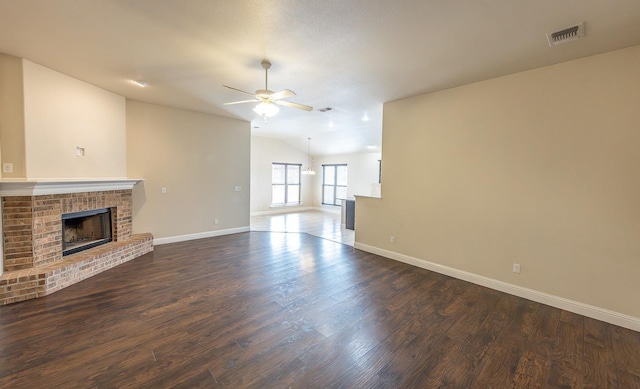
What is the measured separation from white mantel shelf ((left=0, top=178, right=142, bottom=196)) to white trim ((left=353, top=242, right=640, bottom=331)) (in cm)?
508

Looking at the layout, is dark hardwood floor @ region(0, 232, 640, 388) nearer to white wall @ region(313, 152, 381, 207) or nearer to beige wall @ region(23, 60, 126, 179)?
beige wall @ region(23, 60, 126, 179)

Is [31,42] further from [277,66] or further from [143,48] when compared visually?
[277,66]

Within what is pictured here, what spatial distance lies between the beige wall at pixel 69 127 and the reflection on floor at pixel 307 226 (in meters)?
3.72

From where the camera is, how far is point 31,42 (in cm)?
278

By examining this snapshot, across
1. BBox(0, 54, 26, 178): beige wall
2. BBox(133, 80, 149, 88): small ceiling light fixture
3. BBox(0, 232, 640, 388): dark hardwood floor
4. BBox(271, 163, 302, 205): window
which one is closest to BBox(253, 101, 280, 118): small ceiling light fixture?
BBox(133, 80, 149, 88): small ceiling light fixture

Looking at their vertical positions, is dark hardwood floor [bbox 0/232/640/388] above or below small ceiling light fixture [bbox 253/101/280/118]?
below

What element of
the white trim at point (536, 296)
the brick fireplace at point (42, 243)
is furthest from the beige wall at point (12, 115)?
the white trim at point (536, 296)

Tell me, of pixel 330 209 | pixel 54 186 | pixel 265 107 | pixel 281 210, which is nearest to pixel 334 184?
pixel 330 209

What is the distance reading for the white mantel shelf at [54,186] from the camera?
3.05 m

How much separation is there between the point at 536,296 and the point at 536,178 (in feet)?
4.84

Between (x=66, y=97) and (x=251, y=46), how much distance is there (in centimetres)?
306

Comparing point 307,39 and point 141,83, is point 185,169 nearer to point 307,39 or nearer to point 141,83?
point 141,83

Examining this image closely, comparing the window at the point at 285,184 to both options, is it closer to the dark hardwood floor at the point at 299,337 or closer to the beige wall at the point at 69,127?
the beige wall at the point at 69,127

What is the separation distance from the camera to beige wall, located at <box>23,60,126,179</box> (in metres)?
3.31
